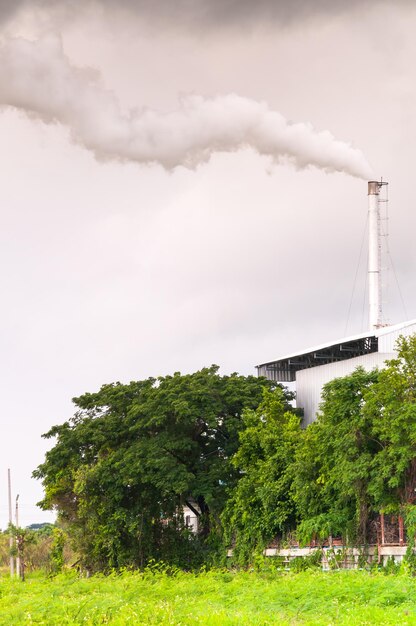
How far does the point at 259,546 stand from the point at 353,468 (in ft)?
23.3

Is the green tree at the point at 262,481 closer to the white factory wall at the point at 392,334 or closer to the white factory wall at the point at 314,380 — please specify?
the white factory wall at the point at 314,380

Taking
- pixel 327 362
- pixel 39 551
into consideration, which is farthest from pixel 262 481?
pixel 39 551

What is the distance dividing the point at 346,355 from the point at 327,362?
1369mm

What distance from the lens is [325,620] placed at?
17.0 metres

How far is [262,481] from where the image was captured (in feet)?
107

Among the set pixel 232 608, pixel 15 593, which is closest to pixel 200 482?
pixel 15 593

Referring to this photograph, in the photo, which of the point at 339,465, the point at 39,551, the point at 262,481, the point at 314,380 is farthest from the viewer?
the point at 39,551

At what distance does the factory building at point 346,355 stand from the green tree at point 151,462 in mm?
1849

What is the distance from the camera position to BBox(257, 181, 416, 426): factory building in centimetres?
3550

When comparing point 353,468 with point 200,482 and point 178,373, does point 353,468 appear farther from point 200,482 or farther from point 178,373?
point 178,373

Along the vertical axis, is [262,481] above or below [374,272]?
below

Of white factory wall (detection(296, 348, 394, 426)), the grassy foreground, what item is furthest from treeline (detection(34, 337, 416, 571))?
the grassy foreground

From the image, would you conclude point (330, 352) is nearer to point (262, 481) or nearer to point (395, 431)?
point (262, 481)

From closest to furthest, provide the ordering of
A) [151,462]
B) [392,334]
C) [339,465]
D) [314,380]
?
1. [339,465]
2. [392,334]
3. [151,462]
4. [314,380]
